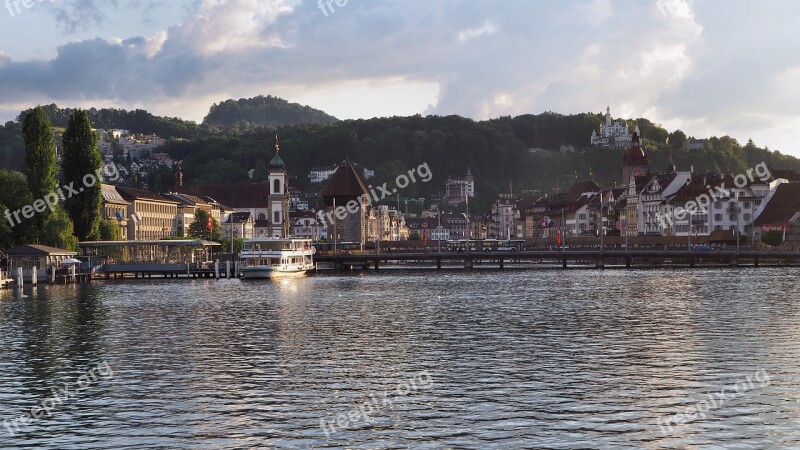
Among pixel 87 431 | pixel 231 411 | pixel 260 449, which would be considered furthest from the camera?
pixel 231 411

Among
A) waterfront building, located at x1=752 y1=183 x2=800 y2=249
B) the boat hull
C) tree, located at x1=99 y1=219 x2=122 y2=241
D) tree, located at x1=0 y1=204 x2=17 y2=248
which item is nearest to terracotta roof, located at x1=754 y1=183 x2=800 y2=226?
waterfront building, located at x1=752 y1=183 x2=800 y2=249

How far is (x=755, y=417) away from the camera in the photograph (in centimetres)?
3384

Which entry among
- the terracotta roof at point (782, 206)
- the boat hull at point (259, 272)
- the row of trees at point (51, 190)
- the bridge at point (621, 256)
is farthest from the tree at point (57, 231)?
the terracotta roof at point (782, 206)

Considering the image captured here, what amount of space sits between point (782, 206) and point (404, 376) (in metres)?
164

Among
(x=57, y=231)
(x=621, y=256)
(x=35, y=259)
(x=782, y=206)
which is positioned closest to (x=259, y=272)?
(x=57, y=231)

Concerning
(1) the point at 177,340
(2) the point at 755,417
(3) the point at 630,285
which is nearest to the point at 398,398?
(2) the point at 755,417

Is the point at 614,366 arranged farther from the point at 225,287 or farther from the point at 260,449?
the point at 225,287

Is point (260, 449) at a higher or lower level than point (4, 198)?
lower

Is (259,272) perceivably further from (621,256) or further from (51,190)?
(621,256)

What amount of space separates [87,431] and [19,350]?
21.9m

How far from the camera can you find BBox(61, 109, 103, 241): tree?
125m

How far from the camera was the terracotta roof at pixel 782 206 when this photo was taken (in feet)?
623

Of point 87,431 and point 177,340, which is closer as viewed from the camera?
point 87,431

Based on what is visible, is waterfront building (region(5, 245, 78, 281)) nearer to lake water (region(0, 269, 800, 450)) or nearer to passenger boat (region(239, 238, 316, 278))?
passenger boat (region(239, 238, 316, 278))
